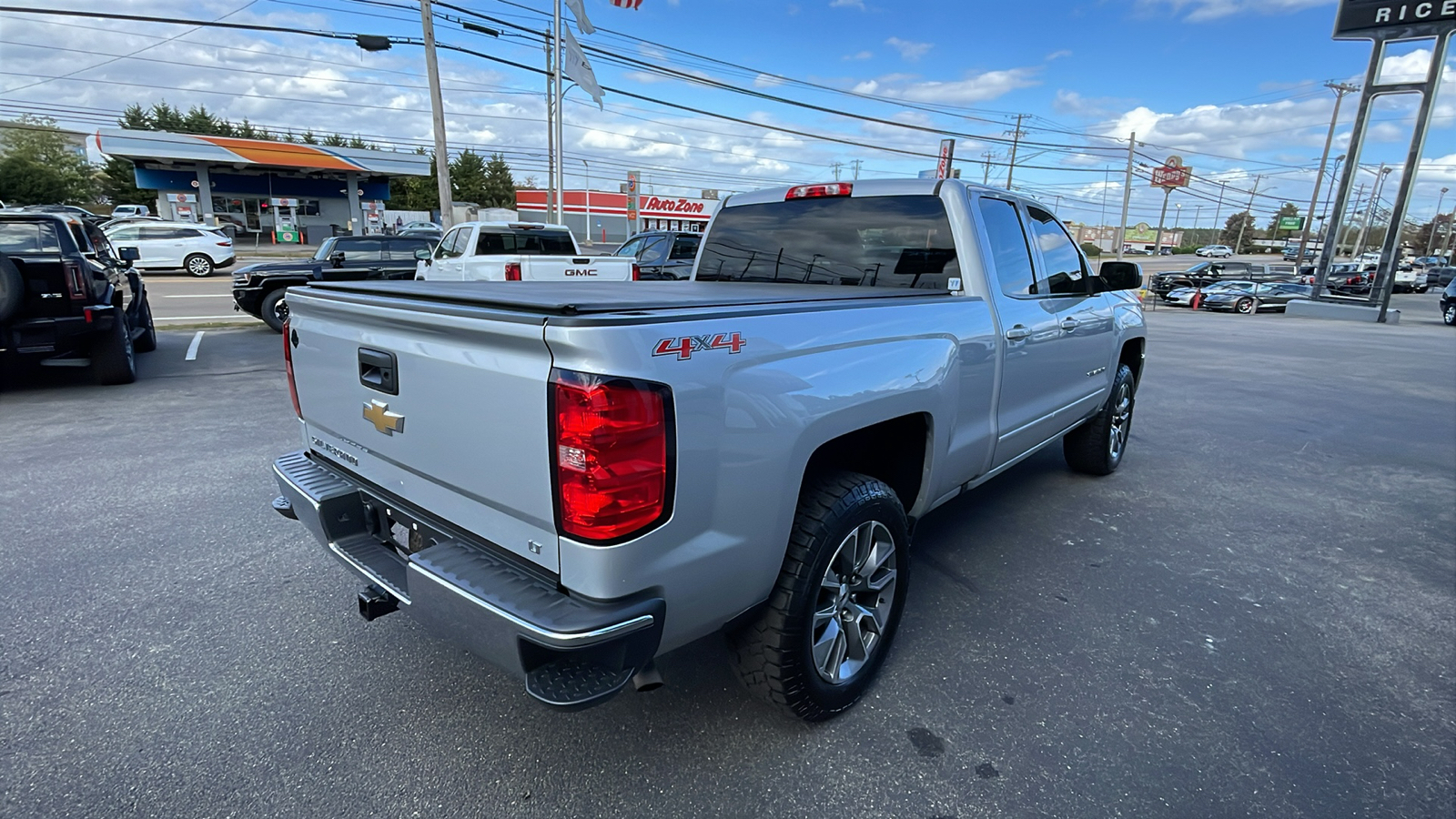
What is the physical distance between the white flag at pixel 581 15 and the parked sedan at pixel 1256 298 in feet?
80.8

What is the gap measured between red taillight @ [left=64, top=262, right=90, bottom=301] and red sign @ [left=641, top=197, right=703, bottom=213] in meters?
57.2

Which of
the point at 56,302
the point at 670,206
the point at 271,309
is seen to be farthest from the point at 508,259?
the point at 670,206

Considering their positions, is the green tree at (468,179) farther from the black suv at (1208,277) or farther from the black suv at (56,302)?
the black suv at (56,302)

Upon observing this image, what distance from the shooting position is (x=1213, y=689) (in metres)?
2.71

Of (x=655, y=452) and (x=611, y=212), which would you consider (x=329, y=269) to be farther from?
(x=611, y=212)

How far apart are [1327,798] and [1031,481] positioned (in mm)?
3022

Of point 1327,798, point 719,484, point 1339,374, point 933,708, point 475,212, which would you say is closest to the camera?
point 719,484

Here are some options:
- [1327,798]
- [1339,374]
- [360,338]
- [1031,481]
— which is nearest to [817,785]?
[1327,798]

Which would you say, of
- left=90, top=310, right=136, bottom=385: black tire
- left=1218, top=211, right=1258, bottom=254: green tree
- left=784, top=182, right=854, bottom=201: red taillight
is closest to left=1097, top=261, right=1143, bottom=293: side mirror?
left=784, top=182, right=854, bottom=201: red taillight

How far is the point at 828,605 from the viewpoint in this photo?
2.45m

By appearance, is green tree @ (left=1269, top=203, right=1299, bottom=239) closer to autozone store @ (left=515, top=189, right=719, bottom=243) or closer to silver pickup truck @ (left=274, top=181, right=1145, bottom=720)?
autozone store @ (left=515, top=189, right=719, bottom=243)

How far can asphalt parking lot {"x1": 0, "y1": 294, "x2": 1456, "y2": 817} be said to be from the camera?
2.15 metres

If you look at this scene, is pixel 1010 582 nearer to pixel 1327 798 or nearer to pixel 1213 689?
pixel 1213 689

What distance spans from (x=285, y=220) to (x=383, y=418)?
43.7 metres
